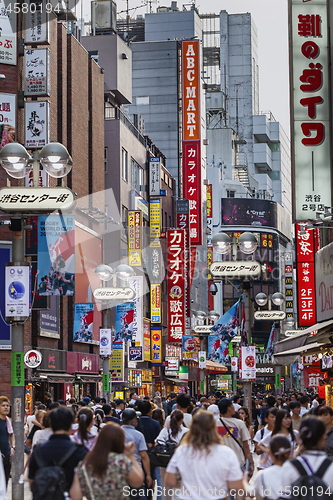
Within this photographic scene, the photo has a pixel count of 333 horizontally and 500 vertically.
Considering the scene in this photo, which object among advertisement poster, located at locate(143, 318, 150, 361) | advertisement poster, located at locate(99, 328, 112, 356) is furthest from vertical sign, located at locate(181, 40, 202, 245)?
advertisement poster, located at locate(99, 328, 112, 356)

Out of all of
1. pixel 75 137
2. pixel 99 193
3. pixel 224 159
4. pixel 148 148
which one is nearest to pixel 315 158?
pixel 75 137

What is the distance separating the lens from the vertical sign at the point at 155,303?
5581cm

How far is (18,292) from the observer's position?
13352 millimetres

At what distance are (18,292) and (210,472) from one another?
7.33 m

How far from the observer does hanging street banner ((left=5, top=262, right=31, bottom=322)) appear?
519 inches

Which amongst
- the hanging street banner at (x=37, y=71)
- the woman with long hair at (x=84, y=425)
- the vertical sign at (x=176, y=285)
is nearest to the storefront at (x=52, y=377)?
the hanging street banner at (x=37, y=71)

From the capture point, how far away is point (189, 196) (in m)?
62.8

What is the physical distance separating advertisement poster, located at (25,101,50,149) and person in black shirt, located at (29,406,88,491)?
24.7 meters

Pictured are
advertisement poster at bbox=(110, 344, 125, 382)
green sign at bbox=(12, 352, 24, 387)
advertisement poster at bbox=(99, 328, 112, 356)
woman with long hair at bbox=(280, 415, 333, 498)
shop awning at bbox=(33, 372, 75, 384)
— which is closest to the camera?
woman with long hair at bbox=(280, 415, 333, 498)

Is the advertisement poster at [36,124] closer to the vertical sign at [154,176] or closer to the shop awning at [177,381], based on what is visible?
the vertical sign at [154,176]

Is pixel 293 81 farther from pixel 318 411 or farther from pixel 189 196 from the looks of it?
pixel 189 196

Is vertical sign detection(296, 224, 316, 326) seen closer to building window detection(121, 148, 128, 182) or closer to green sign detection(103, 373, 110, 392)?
green sign detection(103, 373, 110, 392)

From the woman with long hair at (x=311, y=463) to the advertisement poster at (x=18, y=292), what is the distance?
24.4ft

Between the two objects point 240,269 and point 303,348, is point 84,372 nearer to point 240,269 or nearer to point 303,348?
point 303,348
